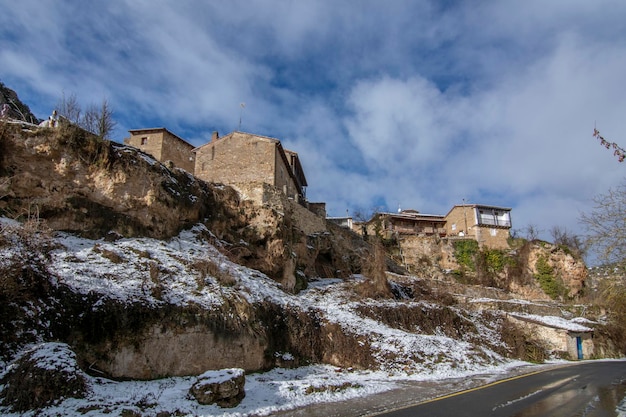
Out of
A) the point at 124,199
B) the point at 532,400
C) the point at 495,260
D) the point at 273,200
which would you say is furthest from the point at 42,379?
the point at 495,260

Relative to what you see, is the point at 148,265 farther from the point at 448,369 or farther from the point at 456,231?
the point at 456,231

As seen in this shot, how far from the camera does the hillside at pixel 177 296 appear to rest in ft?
35.6

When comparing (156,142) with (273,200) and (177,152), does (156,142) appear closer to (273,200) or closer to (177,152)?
(177,152)

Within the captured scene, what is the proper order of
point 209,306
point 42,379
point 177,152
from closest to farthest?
point 42,379 < point 209,306 < point 177,152

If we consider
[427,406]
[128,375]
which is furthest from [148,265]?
[427,406]

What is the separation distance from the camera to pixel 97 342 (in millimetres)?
11094

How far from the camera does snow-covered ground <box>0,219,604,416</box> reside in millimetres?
9781

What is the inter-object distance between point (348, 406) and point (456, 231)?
5131cm

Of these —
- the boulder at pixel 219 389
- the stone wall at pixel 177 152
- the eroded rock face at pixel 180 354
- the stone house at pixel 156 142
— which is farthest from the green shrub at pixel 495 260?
the boulder at pixel 219 389

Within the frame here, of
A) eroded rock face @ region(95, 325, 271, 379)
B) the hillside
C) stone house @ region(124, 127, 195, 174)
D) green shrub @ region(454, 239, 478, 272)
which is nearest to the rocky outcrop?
the hillside

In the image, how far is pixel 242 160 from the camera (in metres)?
33.1

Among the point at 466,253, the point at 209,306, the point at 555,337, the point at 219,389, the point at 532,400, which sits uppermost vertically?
the point at 466,253

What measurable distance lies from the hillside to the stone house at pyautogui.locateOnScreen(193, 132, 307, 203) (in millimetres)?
4479

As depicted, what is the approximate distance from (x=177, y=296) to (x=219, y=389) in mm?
4987
